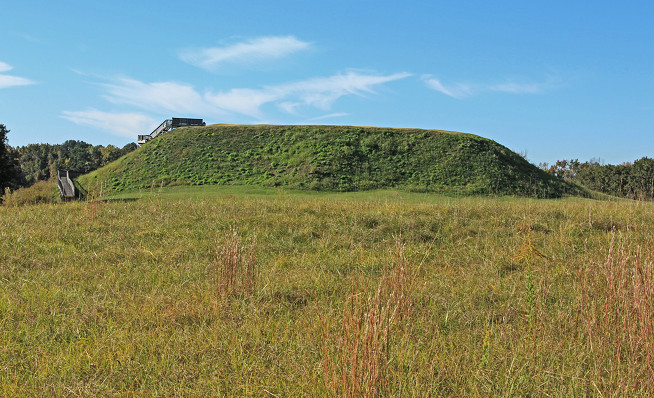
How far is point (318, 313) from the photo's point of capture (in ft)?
11.8

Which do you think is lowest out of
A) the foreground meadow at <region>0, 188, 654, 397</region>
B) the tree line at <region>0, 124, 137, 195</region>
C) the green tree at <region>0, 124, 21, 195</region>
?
the foreground meadow at <region>0, 188, 654, 397</region>

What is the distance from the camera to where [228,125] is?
3472cm

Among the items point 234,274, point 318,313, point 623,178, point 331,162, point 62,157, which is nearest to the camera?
point 318,313

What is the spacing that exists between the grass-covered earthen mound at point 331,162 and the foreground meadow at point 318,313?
54.5ft

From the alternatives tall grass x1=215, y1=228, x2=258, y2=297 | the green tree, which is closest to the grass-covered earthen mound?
the green tree

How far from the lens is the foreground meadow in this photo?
3066 mm

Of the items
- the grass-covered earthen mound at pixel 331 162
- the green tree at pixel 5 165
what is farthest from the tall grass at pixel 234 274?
the green tree at pixel 5 165

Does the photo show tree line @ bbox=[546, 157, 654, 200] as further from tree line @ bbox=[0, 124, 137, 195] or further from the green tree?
tree line @ bbox=[0, 124, 137, 195]

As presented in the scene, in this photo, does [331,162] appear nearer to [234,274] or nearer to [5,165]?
[5,165]

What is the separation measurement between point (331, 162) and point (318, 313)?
23.8 meters

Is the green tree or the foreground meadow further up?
the green tree

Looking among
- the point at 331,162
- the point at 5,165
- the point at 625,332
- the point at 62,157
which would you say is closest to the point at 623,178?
the point at 331,162

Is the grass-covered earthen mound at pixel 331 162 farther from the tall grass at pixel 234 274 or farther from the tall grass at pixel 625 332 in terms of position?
the tall grass at pixel 625 332

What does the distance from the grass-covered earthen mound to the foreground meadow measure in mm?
16616
